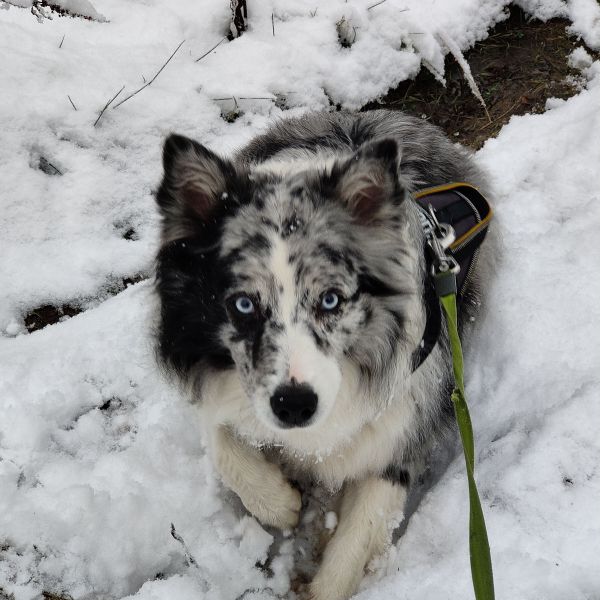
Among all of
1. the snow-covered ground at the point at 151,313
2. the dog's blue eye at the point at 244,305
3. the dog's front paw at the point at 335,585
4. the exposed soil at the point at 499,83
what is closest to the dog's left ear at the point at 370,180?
the dog's blue eye at the point at 244,305

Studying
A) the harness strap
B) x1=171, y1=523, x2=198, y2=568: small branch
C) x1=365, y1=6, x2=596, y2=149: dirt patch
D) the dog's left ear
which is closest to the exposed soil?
x1=365, y1=6, x2=596, y2=149: dirt patch

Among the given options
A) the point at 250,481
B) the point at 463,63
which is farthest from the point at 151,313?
the point at 463,63

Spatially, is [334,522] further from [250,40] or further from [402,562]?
[250,40]

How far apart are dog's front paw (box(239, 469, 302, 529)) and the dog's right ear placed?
125cm

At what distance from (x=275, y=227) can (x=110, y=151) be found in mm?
2615

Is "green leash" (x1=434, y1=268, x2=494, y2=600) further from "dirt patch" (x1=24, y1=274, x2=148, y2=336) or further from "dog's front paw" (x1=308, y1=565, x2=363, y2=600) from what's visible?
"dirt patch" (x1=24, y1=274, x2=148, y2=336)

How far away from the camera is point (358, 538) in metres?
2.87

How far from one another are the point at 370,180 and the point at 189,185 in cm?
68

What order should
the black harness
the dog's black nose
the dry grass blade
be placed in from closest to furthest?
1. the dog's black nose
2. the black harness
3. the dry grass blade

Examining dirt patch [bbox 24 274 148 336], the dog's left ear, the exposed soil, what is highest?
the dog's left ear

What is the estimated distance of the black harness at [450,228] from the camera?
8.87 ft

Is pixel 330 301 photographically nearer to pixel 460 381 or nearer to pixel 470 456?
pixel 460 381

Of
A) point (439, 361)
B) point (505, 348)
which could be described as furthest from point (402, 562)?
point (505, 348)

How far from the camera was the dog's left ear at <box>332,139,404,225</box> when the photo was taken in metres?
2.32
